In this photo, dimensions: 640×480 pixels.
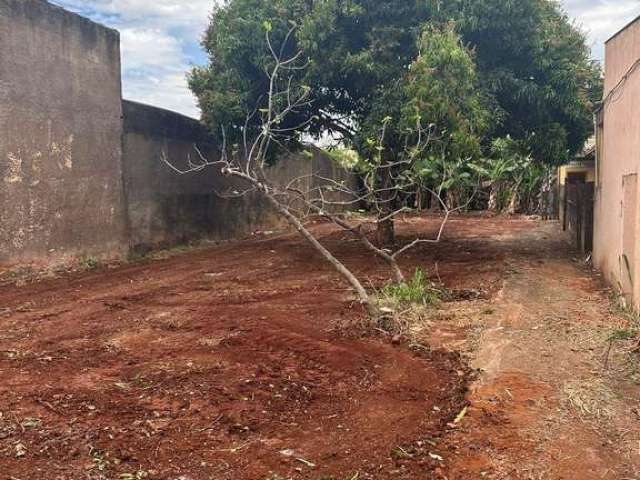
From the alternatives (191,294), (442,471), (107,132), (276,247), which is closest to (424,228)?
(276,247)

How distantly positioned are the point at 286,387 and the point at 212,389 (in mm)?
477

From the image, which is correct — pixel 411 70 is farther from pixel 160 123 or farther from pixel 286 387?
pixel 286 387

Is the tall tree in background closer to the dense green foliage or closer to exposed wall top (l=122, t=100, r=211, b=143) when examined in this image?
the dense green foliage

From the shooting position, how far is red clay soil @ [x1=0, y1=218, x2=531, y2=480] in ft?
9.91

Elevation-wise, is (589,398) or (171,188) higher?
(171,188)

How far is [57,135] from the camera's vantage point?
8.69 meters

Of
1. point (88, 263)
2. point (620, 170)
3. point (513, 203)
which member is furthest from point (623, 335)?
point (513, 203)

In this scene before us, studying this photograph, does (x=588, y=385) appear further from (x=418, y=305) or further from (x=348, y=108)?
(x=348, y=108)

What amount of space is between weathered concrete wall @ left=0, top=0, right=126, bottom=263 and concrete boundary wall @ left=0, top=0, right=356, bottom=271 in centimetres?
1

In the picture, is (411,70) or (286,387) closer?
(286,387)

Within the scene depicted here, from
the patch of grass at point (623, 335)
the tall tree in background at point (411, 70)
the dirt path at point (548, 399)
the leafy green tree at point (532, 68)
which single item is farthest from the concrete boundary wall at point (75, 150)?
the patch of grass at point (623, 335)

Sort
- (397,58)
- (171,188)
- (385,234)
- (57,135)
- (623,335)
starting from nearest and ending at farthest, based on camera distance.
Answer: (623,335)
(57,135)
(397,58)
(385,234)
(171,188)

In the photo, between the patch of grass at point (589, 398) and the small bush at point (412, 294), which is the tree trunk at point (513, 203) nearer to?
the small bush at point (412, 294)

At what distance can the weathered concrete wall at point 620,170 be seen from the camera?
615 cm
